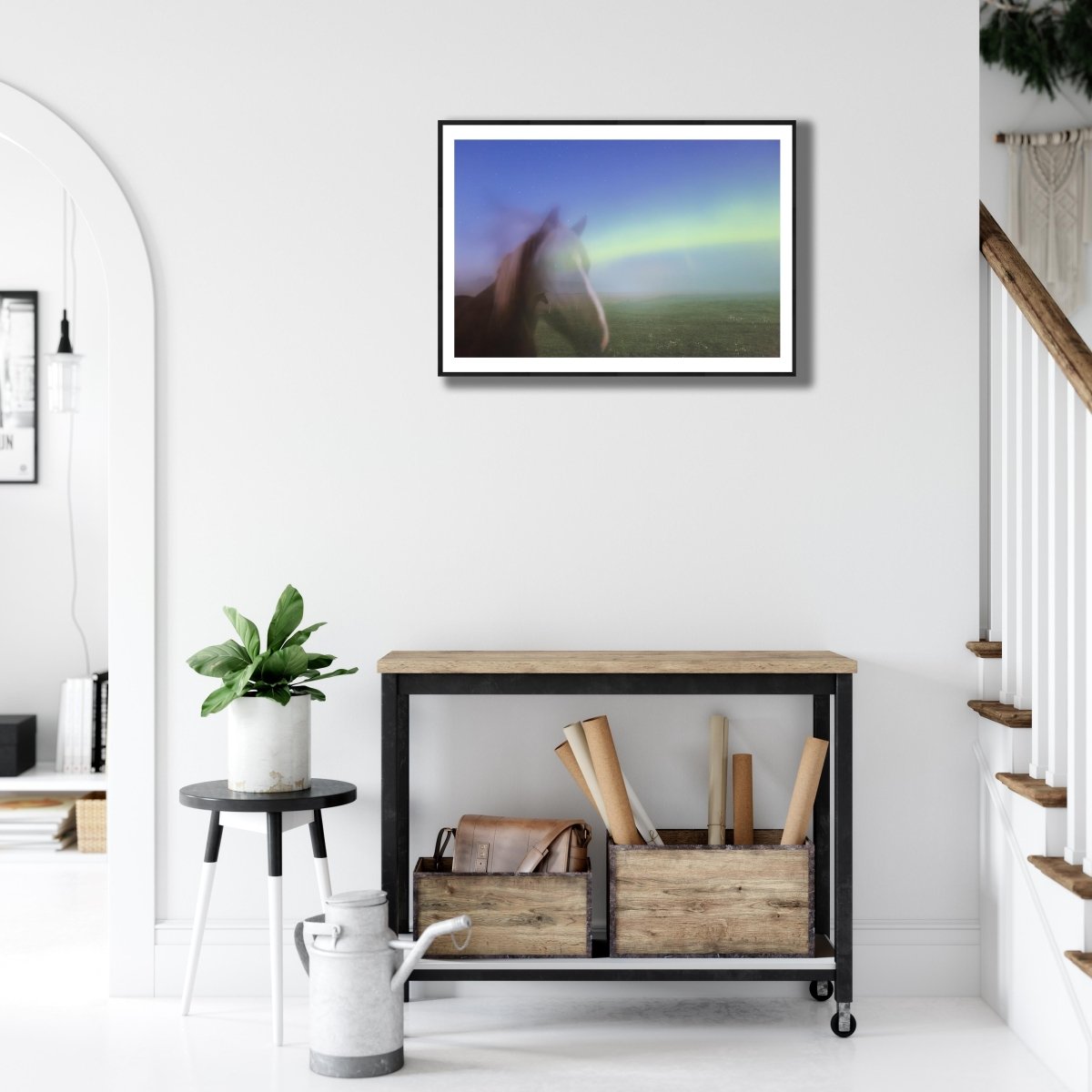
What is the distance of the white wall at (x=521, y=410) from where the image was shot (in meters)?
2.78

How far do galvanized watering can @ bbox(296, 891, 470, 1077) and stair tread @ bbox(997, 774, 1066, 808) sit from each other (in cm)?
112

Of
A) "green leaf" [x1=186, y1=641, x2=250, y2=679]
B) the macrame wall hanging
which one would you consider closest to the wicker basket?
"green leaf" [x1=186, y1=641, x2=250, y2=679]

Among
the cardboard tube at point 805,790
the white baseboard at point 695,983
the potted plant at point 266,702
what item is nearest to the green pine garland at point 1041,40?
the cardboard tube at point 805,790

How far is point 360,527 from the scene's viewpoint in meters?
2.79

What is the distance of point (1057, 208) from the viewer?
13.3ft

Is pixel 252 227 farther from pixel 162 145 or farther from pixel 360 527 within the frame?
pixel 360 527

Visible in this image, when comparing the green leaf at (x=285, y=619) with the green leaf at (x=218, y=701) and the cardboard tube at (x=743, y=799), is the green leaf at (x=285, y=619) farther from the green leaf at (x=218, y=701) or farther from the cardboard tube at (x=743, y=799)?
the cardboard tube at (x=743, y=799)

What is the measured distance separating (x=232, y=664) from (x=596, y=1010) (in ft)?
3.60

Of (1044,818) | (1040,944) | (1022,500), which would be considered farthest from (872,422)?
(1040,944)

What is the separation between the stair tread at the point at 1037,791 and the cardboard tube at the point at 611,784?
2.51 feet

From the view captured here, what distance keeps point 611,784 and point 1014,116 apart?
2951 mm

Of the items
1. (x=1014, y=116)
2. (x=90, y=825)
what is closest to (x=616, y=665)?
(x=90, y=825)

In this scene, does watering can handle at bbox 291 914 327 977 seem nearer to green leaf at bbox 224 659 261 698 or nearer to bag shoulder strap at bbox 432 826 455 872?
bag shoulder strap at bbox 432 826 455 872

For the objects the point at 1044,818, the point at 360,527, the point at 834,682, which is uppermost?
the point at 360,527
